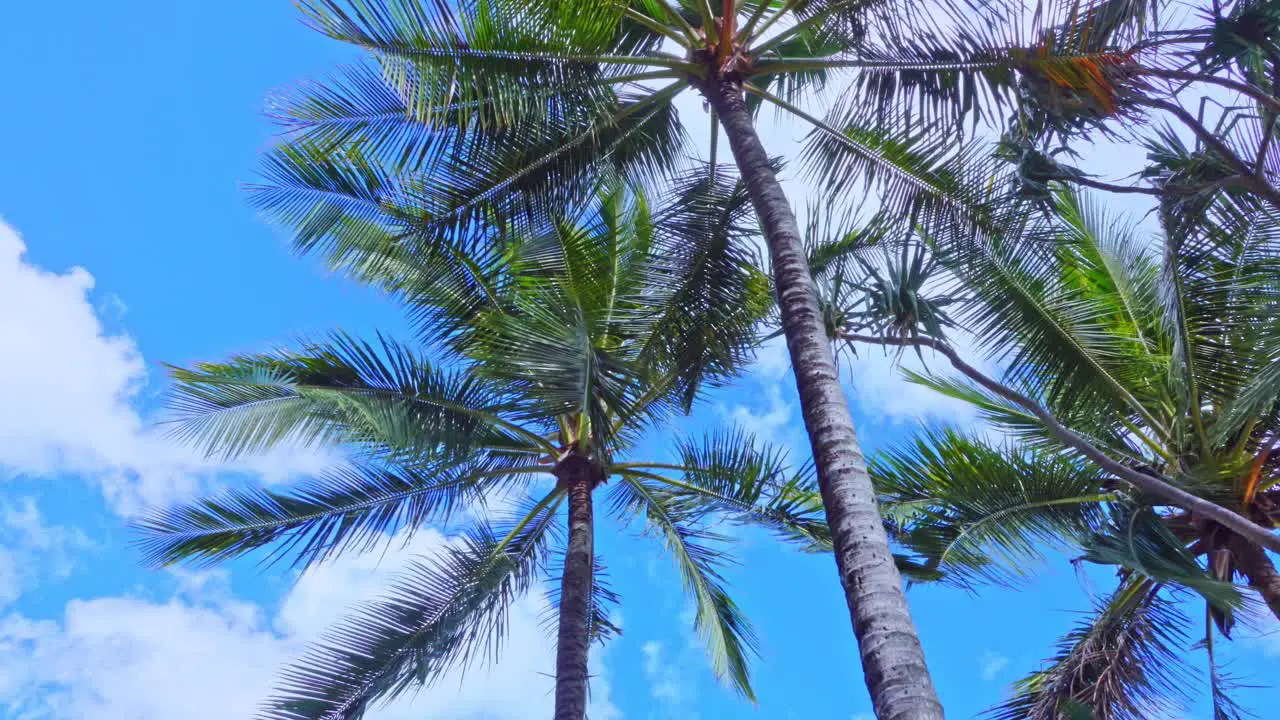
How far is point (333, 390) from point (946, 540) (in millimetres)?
4729

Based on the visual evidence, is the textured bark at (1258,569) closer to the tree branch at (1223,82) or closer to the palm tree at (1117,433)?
the palm tree at (1117,433)

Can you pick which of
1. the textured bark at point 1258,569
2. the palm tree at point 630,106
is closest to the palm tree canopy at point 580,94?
the palm tree at point 630,106

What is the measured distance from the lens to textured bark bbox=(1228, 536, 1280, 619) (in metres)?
8.09

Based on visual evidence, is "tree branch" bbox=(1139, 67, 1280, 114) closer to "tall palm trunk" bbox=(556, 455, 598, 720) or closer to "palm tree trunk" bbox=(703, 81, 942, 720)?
"palm tree trunk" bbox=(703, 81, 942, 720)

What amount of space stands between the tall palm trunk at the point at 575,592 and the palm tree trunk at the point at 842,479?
363cm

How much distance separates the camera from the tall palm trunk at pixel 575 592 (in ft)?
27.6

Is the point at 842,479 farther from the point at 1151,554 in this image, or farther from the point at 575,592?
the point at 575,592

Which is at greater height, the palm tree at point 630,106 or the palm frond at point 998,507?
the palm tree at point 630,106

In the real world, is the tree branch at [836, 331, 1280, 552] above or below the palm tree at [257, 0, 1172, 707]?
below

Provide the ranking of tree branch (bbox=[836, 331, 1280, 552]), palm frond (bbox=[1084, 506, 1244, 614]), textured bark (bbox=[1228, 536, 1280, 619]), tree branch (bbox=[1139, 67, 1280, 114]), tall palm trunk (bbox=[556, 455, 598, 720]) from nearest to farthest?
tree branch (bbox=[1139, 67, 1280, 114]), tree branch (bbox=[836, 331, 1280, 552]), palm frond (bbox=[1084, 506, 1244, 614]), textured bark (bbox=[1228, 536, 1280, 619]), tall palm trunk (bbox=[556, 455, 598, 720])

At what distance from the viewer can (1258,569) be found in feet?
27.4

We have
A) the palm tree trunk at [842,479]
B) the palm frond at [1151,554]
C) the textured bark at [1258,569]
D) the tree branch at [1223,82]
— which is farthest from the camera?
the textured bark at [1258,569]

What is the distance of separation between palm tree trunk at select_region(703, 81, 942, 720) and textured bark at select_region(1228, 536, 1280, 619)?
4.42 m

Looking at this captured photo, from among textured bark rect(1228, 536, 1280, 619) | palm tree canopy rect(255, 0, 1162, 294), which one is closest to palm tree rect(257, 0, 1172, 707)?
palm tree canopy rect(255, 0, 1162, 294)
